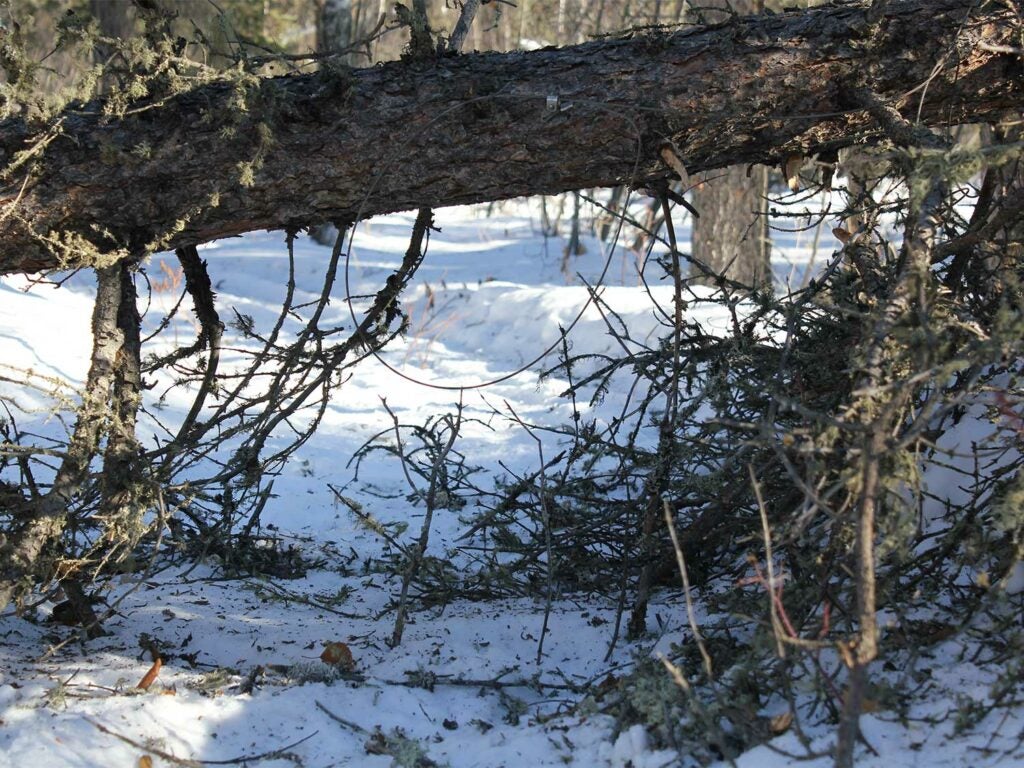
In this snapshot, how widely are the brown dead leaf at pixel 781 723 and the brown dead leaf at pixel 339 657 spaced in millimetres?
1218

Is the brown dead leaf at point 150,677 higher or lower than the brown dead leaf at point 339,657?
higher

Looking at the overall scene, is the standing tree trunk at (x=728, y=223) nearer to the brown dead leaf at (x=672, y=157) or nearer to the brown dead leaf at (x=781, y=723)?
the brown dead leaf at (x=672, y=157)

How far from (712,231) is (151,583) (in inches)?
225

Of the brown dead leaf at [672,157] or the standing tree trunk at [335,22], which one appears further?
the standing tree trunk at [335,22]

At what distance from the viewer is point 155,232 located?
8.42 ft

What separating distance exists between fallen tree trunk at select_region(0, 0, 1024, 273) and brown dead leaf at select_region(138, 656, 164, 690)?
1.08m

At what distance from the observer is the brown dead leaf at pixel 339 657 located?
107 inches

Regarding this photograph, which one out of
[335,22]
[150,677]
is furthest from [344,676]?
[335,22]

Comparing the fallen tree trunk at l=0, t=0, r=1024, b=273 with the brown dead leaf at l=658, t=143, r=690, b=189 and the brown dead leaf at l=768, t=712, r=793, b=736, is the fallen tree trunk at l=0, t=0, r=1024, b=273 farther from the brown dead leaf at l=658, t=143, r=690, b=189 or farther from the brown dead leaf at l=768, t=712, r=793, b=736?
the brown dead leaf at l=768, t=712, r=793, b=736

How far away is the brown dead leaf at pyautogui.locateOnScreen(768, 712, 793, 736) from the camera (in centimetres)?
203

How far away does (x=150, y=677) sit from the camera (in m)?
2.52

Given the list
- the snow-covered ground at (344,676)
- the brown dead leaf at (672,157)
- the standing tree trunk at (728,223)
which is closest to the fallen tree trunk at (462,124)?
the brown dead leaf at (672,157)

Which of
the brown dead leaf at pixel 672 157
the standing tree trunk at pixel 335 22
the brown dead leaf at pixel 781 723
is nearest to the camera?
the brown dead leaf at pixel 781 723

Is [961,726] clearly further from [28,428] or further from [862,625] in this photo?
[28,428]
